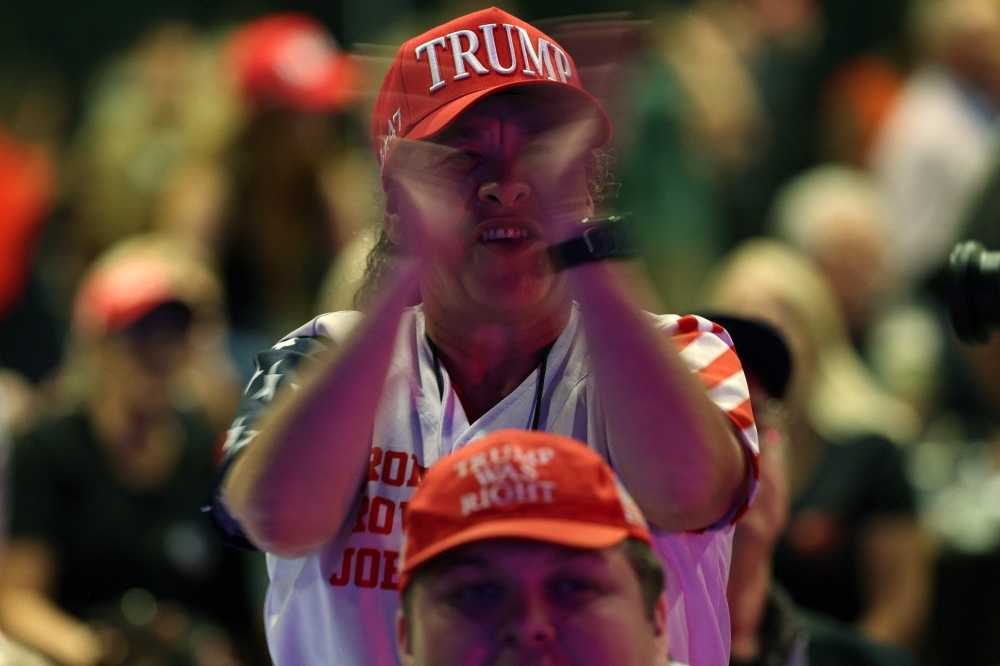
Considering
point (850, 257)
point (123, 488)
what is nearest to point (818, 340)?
point (850, 257)

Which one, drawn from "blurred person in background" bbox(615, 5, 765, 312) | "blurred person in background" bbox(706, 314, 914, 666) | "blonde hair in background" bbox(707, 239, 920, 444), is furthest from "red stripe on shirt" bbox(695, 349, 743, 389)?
"blurred person in background" bbox(615, 5, 765, 312)

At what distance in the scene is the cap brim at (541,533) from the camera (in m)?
1.48

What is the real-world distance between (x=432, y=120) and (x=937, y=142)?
4.14m

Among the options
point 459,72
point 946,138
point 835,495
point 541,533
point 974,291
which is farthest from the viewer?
point 946,138

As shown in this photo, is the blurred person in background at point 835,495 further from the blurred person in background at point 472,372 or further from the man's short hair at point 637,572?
the man's short hair at point 637,572

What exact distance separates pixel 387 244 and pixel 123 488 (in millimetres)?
2433

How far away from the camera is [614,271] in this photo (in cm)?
165

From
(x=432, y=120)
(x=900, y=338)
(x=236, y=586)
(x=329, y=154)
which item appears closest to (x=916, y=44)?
(x=900, y=338)

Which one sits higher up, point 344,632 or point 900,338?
point 344,632

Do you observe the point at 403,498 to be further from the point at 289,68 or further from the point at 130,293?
the point at 289,68

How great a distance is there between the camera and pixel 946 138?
18.1 feet

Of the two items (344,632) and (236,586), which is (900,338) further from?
(344,632)

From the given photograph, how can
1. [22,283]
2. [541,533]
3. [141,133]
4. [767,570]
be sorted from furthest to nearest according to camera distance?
[141,133]
[22,283]
[767,570]
[541,533]

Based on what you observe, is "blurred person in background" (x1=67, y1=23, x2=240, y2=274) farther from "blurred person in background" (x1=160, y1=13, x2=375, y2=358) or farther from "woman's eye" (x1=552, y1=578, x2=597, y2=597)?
"woman's eye" (x1=552, y1=578, x2=597, y2=597)
